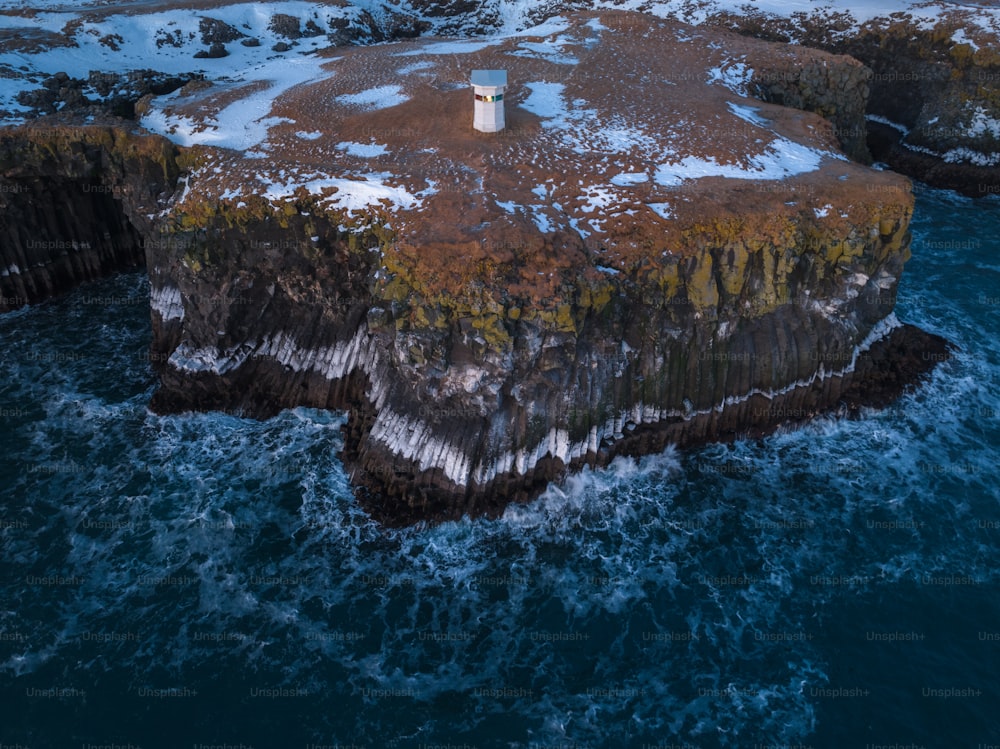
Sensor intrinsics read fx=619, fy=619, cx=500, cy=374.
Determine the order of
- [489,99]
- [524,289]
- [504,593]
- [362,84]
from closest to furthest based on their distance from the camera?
[504,593] → [524,289] → [489,99] → [362,84]

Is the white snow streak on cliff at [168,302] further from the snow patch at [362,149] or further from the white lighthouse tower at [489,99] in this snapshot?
the white lighthouse tower at [489,99]

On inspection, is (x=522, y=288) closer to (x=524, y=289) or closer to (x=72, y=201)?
(x=524, y=289)

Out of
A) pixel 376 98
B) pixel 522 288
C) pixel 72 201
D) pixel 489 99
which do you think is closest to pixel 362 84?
pixel 376 98

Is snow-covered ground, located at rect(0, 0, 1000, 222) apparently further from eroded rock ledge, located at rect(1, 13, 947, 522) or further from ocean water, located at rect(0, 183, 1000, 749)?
ocean water, located at rect(0, 183, 1000, 749)

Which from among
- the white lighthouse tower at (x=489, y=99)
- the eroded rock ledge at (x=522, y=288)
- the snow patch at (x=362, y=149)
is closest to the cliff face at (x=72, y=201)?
the eroded rock ledge at (x=522, y=288)

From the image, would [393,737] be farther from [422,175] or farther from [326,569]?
[422,175]

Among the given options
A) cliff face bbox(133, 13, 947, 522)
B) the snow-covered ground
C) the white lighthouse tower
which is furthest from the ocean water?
the white lighthouse tower
